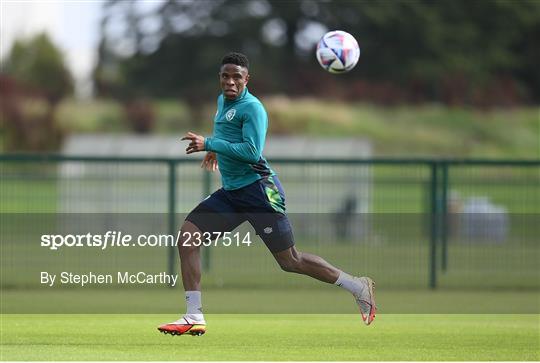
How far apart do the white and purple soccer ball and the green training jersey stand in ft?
6.01

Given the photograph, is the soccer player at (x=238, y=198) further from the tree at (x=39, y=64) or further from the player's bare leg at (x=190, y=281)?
the tree at (x=39, y=64)

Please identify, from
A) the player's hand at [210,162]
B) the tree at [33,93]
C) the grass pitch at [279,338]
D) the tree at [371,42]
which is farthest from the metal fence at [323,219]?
the tree at [371,42]

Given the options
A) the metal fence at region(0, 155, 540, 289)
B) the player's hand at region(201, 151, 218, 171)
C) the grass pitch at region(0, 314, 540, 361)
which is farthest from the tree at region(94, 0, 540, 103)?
the player's hand at region(201, 151, 218, 171)

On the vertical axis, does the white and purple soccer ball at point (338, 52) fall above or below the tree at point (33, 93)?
below

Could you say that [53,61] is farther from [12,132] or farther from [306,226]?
[306,226]

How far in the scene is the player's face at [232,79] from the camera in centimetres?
1196

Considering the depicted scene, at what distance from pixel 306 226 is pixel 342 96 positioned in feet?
126

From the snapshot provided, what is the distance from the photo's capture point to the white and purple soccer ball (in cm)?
1373

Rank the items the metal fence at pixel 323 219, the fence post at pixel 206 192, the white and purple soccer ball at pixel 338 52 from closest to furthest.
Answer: the white and purple soccer ball at pixel 338 52, the metal fence at pixel 323 219, the fence post at pixel 206 192

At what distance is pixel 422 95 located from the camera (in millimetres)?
64500

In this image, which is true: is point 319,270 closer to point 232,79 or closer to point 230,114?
point 230,114

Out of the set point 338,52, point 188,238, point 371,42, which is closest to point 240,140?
point 188,238

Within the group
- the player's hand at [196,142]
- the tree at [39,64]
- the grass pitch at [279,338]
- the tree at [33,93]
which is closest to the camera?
the player's hand at [196,142]

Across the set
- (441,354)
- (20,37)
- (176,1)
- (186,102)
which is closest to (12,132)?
(186,102)
